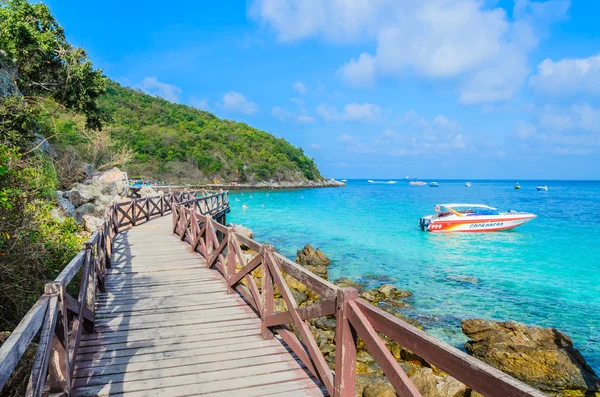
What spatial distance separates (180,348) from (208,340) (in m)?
0.39

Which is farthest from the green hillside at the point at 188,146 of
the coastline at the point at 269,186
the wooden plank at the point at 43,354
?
the wooden plank at the point at 43,354

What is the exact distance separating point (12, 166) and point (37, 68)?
51.2ft

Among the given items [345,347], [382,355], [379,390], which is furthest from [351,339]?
[379,390]

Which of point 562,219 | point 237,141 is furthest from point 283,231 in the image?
point 237,141

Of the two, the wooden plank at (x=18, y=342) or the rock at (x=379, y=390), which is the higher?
the wooden plank at (x=18, y=342)

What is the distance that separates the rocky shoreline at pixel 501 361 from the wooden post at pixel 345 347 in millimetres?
3313

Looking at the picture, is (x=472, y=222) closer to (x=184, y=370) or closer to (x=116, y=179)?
(x=116, y=179)

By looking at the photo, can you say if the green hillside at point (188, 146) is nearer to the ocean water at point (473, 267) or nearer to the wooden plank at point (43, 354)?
the ocean water at point (473, 267)

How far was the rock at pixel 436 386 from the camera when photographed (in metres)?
6.13

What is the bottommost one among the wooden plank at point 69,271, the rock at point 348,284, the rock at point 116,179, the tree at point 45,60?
the rock at point 348,284

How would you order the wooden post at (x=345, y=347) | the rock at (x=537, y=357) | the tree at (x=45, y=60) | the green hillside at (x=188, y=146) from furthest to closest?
the green hillside at (x=188, y=146)
the tree at (x=45, y=60)
the rock at (x=537, y=357)
the wooden post at (x=345, y=347)

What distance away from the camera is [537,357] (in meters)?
7.62

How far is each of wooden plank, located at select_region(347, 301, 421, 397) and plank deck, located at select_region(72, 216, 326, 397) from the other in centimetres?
123

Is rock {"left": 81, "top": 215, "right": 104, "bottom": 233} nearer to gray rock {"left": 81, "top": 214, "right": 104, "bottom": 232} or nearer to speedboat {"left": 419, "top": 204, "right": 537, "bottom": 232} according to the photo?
gray rock {"left": 81, "top": 214, "right": 104, "bottom": 232}
